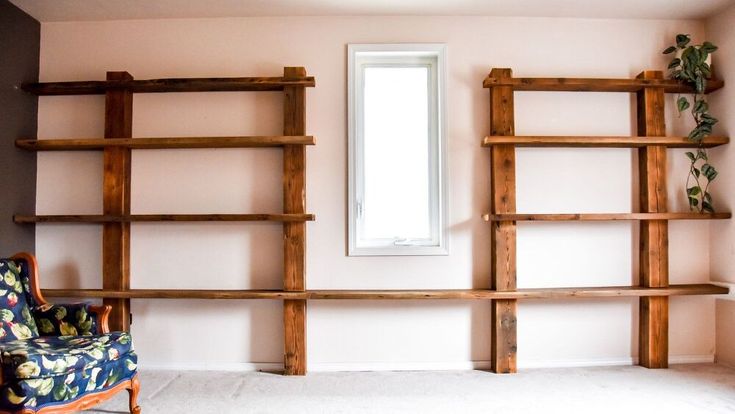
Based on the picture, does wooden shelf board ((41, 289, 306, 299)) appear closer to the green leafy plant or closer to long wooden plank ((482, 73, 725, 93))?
long wooden plank ((482, 73, 725, 93))

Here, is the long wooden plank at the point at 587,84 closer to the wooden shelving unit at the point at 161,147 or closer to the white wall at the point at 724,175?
the white wall at the point at 724,175

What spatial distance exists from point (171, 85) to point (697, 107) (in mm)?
3832

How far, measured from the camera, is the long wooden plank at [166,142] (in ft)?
9.96

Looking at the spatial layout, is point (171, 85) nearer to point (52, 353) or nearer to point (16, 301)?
point (16, 301)

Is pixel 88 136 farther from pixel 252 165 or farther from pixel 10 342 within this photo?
pixel 10 342

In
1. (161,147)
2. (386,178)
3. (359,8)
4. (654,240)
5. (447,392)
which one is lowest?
(447,392)

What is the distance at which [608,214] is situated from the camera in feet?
10.1

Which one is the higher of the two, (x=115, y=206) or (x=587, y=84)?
(x=587, y=84)

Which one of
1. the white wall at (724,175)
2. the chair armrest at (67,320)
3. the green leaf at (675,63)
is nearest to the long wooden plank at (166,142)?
the chair armrest at (67,320)

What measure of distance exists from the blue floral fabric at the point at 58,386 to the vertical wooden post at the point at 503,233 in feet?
7.84

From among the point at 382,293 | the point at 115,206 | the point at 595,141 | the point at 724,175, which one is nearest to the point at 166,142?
the point at 115,206

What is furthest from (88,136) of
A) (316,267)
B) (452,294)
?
(452,294)

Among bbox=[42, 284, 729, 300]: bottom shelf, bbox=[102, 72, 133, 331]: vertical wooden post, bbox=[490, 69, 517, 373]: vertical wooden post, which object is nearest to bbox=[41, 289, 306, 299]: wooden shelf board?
bbox=[42, 284, 729, 300]: bottom shelf

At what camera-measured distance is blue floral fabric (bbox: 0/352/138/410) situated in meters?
1.98
